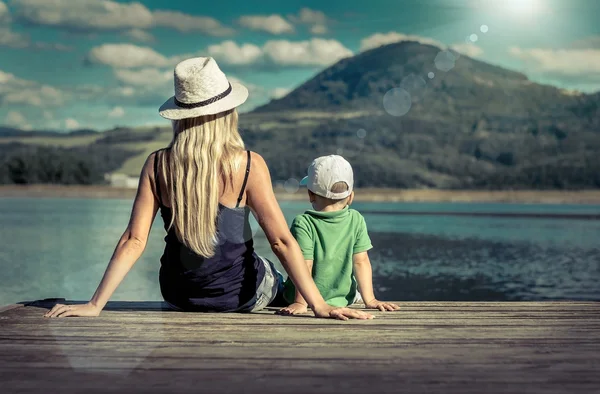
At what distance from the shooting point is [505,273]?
2466 centimetres

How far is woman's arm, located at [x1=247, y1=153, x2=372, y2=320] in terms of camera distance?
12.7ft

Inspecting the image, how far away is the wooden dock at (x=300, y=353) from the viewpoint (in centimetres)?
261

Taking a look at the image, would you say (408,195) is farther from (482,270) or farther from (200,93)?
(200,93)

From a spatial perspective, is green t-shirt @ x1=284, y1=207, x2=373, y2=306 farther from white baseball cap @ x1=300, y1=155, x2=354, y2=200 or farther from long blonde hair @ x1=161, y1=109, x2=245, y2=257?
long blonde hair @ x1=161, y1=109, x2=245, y2=257

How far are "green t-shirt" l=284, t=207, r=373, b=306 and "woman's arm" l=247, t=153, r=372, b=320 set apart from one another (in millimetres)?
432

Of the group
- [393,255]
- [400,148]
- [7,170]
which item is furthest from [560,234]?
[400,148]

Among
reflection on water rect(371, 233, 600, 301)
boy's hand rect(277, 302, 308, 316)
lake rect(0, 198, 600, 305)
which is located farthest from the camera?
reflection on water rect(371, 233, 600, 301)

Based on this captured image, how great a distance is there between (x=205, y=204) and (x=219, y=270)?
0.41m

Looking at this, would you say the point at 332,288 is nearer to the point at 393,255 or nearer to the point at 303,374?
the point at 303,374

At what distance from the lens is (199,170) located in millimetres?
3779

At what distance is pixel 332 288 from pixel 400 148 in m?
164

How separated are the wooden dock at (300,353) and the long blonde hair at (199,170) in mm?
460

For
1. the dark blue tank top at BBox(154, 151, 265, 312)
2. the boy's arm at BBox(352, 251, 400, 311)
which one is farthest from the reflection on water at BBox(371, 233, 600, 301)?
the dark blue tank top at BBox(154, 151, 265, 312)

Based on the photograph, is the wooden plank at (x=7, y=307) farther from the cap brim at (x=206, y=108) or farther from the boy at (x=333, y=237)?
the boy at (x=333, y=237)
